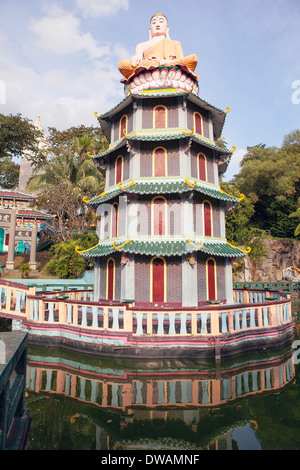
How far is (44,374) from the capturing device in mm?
8219

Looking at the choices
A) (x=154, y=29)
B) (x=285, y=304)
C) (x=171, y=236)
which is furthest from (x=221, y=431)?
(x=154, y=29)

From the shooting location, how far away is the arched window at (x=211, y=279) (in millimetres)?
13797

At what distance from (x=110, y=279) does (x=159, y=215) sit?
399cm

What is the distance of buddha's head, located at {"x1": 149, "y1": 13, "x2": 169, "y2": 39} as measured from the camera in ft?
57.4

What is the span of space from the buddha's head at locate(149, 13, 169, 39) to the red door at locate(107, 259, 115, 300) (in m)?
13.9

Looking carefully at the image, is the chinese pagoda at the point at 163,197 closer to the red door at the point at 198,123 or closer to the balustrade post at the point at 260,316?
the red door at the point at 198,123

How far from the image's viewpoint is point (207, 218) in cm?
1471

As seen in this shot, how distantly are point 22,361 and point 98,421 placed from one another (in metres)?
2.50

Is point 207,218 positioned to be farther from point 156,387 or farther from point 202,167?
point 156,387

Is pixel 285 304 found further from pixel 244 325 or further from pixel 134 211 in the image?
pixel 134 211

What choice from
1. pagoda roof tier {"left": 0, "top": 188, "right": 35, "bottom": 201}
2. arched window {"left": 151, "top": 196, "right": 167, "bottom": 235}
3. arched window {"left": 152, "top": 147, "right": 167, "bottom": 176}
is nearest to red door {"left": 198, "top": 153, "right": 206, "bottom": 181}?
arched window {"left": 152, "top": 147, "right": 167, "bottom": 176}

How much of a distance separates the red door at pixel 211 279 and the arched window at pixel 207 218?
4.80 feet

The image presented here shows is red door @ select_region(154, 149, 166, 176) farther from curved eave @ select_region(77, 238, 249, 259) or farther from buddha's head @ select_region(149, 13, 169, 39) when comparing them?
buddha's head @ select_region(149, 13, 169, 39)

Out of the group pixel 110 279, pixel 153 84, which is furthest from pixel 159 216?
pixel 153 84
